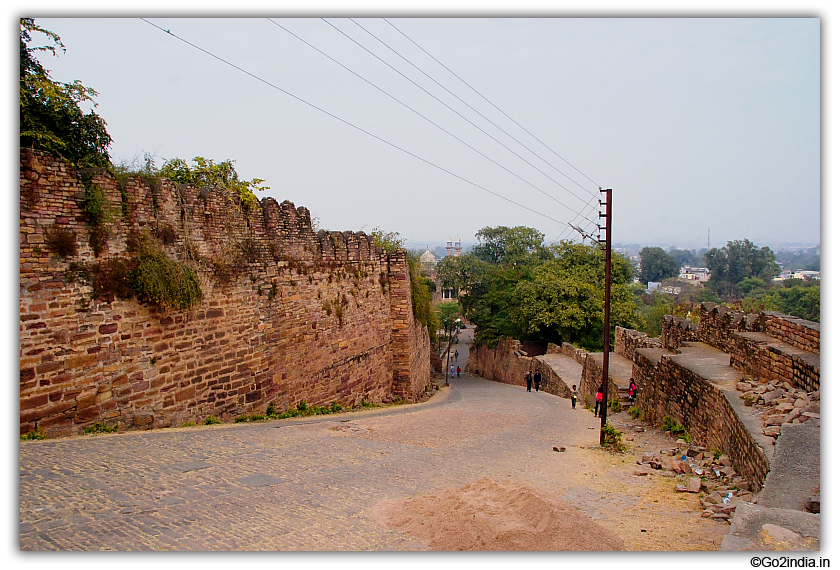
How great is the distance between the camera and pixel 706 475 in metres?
7.51

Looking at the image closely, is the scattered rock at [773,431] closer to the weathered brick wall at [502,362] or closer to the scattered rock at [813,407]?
the scattered rock at [813,407]

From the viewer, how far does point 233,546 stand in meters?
4.60

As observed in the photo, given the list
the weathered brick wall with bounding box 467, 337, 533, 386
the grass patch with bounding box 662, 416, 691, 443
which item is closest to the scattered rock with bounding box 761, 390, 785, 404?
the grass patch with bounding box 662, 416, 691, 443

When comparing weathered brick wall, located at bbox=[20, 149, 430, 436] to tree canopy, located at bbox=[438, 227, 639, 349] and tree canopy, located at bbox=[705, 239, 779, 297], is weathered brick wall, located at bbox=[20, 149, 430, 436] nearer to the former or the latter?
tree canopy, located at bbox=[438, 227, 639, 349]

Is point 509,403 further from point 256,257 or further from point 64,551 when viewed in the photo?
point 64,551

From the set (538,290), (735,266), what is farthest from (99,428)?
(735,266)

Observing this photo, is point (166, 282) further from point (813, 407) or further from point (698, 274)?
point (698, 274)

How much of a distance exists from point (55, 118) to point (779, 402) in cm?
1121

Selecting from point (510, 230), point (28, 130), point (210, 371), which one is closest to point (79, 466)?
point (210, 371)

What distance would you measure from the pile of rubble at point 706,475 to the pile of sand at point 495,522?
4.90 ft

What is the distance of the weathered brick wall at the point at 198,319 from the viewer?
7.10 meters

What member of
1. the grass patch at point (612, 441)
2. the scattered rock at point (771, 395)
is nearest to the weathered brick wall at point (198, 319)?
the grass patch at point (612, 441)

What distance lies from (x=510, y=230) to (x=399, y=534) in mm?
40973

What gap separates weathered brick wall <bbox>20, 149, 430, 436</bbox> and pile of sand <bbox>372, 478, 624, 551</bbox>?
184 inches
